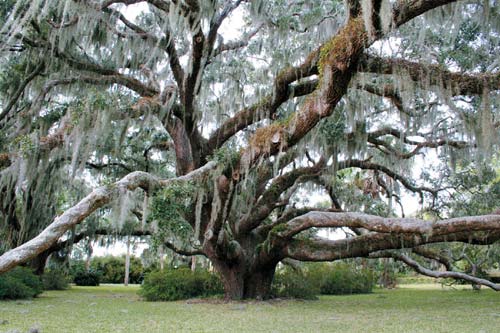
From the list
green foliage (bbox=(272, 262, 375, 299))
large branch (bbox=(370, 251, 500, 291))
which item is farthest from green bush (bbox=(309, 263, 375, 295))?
large branch (bbox=(370, 251, 500, 291))

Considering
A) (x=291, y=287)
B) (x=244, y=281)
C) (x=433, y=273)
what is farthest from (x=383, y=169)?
(x=244, y=281)

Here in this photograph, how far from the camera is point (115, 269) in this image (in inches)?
990

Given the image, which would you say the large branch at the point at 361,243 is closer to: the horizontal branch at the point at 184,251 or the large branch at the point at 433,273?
the large branch at the point at 433,273

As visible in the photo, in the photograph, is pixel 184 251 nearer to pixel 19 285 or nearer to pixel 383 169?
pixel 19 285

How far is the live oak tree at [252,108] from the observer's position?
20.5 ft

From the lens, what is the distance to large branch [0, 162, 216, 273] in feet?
14.4

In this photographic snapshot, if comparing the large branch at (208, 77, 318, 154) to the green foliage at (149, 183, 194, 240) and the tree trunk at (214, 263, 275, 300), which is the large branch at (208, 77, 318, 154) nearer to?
the green foliage at (149, 183, 194, 240)

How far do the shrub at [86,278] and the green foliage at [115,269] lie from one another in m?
3.83

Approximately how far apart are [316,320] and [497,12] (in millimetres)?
4954

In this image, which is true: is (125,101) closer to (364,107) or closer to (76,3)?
(76,3)

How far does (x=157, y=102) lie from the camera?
8.19 metres

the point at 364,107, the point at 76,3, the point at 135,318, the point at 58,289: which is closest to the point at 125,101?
the point at 76,3

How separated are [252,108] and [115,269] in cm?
1912

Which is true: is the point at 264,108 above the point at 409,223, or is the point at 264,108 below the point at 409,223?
A: above
